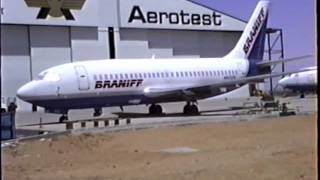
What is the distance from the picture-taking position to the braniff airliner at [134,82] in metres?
29.2

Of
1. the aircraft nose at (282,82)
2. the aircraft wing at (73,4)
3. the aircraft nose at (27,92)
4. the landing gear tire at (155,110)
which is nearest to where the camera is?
the aircraft nose at (27,92)

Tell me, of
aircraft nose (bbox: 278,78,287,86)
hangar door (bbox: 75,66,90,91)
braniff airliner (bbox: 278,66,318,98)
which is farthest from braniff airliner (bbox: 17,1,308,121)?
aircraft nose (bbox: 278,78,287,86)

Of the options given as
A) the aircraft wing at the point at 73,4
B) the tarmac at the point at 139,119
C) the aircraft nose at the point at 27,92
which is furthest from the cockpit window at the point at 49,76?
the aircraft wing at the point at 73,4

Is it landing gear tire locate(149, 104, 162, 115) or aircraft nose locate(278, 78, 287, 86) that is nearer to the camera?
landing gear tire locate(149, 104, 162, 115)

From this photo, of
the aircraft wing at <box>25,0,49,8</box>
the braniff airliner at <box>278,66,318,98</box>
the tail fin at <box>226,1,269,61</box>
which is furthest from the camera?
the braniff airliner at <box>278,66,318,98</box>

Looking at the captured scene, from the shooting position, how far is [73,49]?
52.5m

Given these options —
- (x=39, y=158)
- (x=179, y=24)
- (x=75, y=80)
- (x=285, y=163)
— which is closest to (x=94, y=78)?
(x=75, y=80)

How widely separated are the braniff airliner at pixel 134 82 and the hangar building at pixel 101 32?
16387 mm

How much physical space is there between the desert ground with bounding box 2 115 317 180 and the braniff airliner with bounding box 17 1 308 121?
8551mm

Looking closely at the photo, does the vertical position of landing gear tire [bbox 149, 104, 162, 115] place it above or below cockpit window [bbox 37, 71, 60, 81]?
below

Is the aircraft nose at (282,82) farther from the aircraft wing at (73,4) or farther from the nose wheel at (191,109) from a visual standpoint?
the nose wheel at (191,109)

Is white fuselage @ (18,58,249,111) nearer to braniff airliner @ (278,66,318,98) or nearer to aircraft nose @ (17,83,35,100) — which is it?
aircraft nose @ (17,83,35,100)

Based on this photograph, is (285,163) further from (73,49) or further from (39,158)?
(73,49)

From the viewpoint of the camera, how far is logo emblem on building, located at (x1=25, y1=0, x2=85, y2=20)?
50.4 meters
